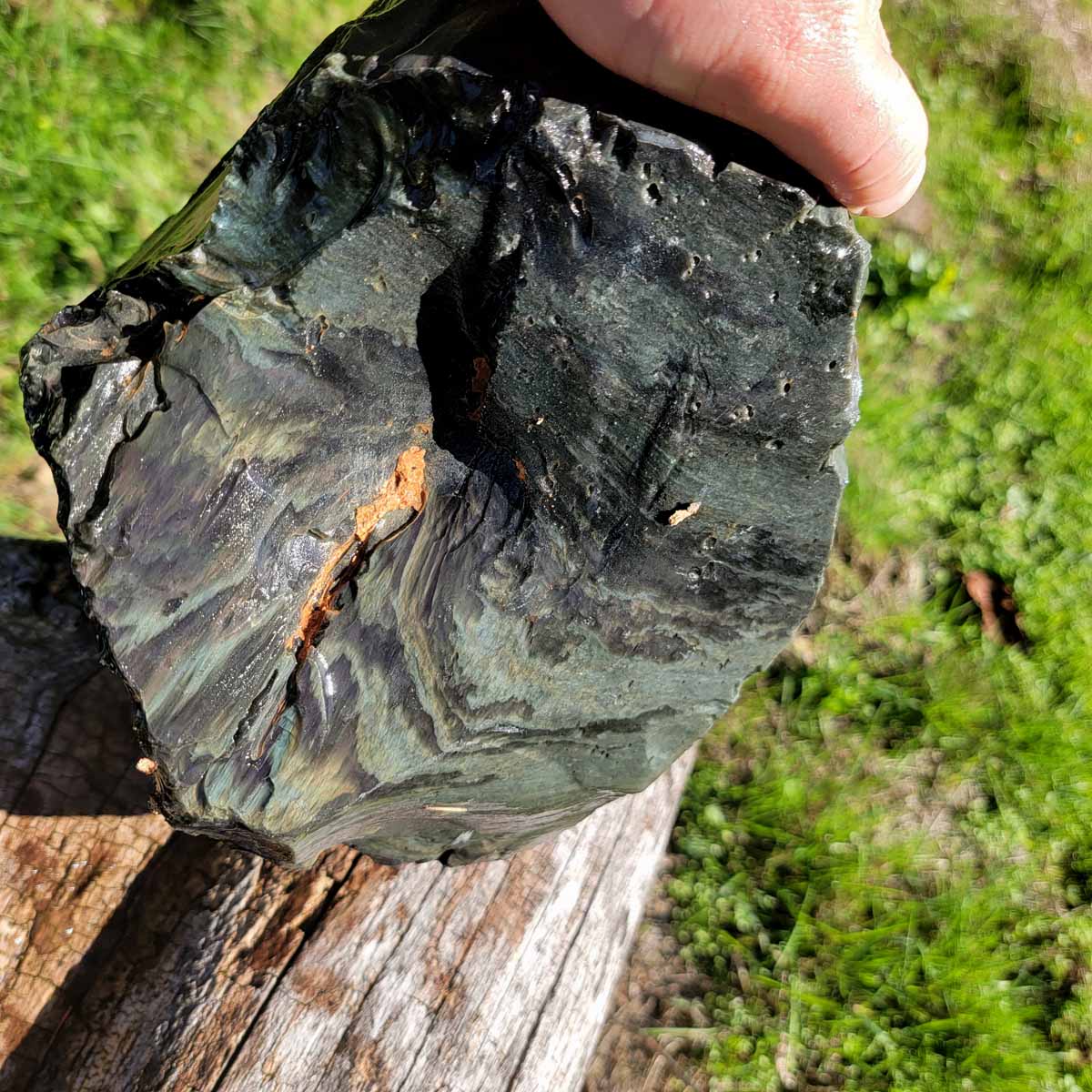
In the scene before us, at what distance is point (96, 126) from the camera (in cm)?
287

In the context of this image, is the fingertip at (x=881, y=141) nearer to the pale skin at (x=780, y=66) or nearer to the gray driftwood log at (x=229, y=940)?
the pale skin at (x=780, y=66)

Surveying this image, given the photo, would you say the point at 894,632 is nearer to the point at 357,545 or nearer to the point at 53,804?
the point at 357,545

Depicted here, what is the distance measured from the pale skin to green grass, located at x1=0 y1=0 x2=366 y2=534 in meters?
1.81

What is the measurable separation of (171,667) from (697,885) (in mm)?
1764

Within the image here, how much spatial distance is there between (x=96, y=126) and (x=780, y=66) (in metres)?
2.33

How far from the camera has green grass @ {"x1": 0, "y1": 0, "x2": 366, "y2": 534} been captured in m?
2.67

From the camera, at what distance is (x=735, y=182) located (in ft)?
4.19

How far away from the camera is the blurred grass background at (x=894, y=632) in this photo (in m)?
2.57

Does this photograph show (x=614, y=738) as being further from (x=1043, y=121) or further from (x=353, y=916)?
(x=1043, y=121)

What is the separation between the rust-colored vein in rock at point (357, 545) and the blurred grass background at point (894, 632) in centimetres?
126

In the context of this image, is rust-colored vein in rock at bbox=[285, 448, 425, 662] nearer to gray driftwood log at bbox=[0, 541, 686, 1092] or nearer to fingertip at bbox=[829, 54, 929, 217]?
gray driftwood log at bbox=[0, 541, 686, 1092]

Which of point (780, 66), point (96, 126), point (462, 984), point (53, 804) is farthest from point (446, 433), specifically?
point (96, 126)

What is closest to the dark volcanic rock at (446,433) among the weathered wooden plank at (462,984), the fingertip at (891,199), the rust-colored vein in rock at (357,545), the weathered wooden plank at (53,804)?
the rust-colored vein in rock at (357,545)

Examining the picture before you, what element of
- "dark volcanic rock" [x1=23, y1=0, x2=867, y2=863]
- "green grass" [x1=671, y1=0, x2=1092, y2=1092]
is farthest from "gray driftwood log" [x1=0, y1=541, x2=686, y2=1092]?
"green grass" [x1=671, y1=0, x2=1092, y2=1092]
